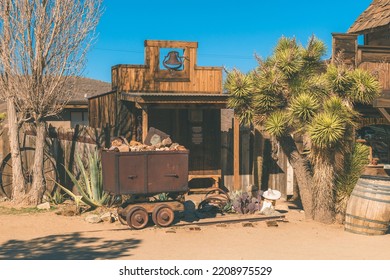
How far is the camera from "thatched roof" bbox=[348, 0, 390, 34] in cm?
1545

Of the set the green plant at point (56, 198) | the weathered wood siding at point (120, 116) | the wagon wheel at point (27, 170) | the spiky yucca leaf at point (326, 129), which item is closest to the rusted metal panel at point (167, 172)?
the spiky yucca leaf at point (326, 129)

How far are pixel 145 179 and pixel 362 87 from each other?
479cm

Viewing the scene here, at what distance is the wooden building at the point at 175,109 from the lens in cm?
1630

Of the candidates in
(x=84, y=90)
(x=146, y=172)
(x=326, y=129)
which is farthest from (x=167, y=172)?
(x=84, y=90)

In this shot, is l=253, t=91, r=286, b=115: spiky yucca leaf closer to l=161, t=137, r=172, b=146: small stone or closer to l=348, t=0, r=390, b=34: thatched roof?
l=161, t=137, r=172, b=146: small stone

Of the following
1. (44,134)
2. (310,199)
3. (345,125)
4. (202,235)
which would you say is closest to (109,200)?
(44,134)

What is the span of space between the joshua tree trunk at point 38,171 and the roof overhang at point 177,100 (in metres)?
2.55

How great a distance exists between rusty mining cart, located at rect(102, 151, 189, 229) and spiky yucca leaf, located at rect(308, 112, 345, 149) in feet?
8.68

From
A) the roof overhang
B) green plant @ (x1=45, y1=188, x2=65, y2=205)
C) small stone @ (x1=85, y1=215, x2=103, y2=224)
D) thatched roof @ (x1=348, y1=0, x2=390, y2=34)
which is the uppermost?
thatched roof @ (x1=348, y1=0, x2=390, y2=34)

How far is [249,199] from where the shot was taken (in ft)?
41.2

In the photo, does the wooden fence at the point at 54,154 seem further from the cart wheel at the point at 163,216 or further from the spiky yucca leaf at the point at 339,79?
the spiky yucca leaf at the point at 339,79

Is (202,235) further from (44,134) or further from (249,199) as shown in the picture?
(44,134)

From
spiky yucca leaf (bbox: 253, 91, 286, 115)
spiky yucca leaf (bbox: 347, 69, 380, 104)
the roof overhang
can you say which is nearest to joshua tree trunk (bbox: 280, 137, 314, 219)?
spiky yucca leaf (bbox: 253, 91, 286, 115)

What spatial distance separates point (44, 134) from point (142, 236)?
17.3 ft
